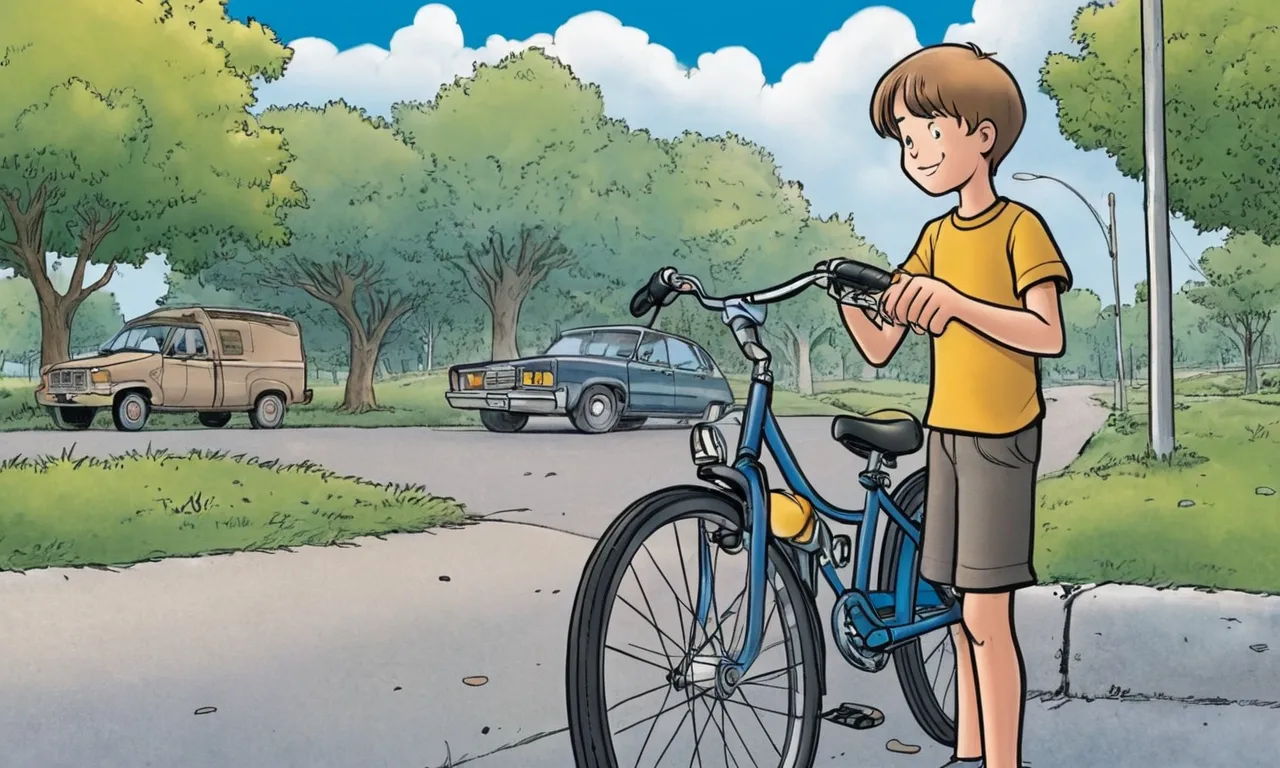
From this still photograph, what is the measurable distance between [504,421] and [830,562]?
8903mm

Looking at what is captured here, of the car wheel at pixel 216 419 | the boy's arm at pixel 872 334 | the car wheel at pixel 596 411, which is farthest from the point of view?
the car wheel at pixel 216 419

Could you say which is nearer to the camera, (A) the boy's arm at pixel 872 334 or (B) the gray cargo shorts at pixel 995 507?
(B) the gray cargo shorts at pixel 995 507

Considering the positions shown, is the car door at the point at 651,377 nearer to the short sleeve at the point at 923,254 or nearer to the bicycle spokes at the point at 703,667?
the bicycle spokes at the point at 703,667

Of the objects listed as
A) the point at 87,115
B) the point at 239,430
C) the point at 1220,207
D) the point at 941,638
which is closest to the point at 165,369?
the point at 239,430

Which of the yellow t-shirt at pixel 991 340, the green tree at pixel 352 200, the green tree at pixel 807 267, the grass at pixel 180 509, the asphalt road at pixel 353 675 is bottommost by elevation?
the asphalt road at pixel 353 675

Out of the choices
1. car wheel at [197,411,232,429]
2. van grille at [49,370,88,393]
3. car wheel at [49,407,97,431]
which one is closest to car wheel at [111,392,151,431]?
van grille at [49,370,88,393]

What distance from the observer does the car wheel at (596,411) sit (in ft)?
35.9

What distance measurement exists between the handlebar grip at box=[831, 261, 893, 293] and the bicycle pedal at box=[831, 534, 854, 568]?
0.65 meters

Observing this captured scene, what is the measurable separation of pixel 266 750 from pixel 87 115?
11.3 meters

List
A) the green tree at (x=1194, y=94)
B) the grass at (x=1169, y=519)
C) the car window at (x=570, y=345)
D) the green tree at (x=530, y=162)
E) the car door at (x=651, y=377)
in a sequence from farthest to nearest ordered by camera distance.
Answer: the green tree at (x=530, y=162) → the car door at (x=651, y=377) → the car window at (x=570, y=345) → the green tree at (x=1194, y=94) → the grass at (x=1169, y=519)

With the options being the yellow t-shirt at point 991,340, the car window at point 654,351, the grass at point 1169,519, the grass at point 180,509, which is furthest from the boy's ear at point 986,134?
the car window at point 654,351

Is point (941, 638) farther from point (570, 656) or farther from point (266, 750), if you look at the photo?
point (266, 750)

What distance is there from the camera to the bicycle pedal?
283cm

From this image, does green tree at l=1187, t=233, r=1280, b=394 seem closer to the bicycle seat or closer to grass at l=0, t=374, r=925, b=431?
grass at l=0, t=374, r=925, b=431
